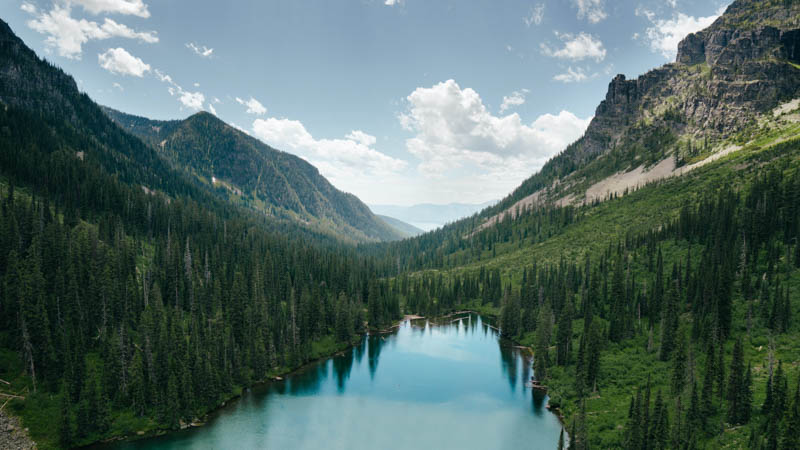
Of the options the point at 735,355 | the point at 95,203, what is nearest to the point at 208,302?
the point at 95,203

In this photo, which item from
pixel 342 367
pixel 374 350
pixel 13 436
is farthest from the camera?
pixel 374 350

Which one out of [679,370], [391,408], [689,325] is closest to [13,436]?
[391,408]

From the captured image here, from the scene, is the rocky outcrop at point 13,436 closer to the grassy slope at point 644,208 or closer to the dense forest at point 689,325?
the dense forest at point 689,325

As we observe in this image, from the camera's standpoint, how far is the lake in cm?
5853

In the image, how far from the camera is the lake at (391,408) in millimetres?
58531

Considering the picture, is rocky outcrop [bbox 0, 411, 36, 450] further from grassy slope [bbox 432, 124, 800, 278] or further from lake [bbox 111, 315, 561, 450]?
grassy slope [bbox 432, 124, 800, 278]

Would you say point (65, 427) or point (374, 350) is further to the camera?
point (374, 350)

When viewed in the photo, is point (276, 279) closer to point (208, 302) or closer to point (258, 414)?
point (208, 302)

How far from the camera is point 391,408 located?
238 feet

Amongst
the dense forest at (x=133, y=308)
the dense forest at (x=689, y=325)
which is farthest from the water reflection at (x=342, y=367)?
the dense forest at (x=689, y=325)

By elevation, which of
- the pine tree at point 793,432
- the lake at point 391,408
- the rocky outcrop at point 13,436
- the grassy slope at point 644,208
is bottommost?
the lake at point 391,408

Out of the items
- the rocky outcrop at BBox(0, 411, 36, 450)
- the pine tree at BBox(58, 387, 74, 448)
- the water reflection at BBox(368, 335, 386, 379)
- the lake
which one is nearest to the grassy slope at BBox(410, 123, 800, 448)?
the lake

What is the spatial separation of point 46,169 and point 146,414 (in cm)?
10230

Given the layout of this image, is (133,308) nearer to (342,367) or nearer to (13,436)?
(13,436)
